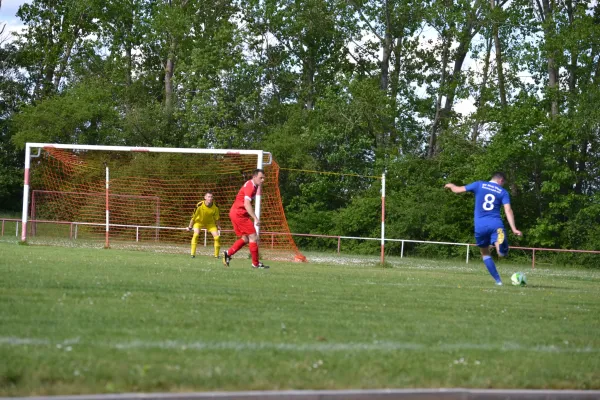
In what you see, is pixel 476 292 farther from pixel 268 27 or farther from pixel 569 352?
pixel 268 27

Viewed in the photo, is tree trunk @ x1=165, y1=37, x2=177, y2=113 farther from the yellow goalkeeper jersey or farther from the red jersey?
the red jersey

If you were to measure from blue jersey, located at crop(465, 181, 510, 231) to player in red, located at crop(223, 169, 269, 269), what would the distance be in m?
4.52

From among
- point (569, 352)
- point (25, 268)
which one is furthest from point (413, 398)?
point (25, 268)

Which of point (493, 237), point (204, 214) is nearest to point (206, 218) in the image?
point (204, 214)

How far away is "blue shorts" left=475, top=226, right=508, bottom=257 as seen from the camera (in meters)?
14.7

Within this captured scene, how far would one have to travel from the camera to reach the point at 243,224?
703 inches

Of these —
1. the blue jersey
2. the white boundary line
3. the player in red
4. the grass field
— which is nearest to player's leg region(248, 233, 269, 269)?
the player in red

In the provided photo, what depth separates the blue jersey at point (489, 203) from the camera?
588 inches

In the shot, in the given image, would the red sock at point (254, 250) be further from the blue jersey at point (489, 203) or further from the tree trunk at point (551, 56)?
the tree trunk at point (551, 56)

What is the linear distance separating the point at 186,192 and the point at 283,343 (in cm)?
2939

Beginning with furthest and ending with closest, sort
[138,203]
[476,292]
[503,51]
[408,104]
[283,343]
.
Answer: [408,104] < [503,51] < [138,203] < [476,292] < [283,343]

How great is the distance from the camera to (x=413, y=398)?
537 centimetres

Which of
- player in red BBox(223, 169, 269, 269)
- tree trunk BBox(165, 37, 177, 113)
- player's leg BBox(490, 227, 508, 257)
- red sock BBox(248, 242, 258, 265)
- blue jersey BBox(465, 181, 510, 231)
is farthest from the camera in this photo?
tree trunk BBox(165, 37, 177, 113)

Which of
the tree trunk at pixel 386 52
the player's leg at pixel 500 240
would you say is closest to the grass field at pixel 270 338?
the player's leg at pixel 500 240
